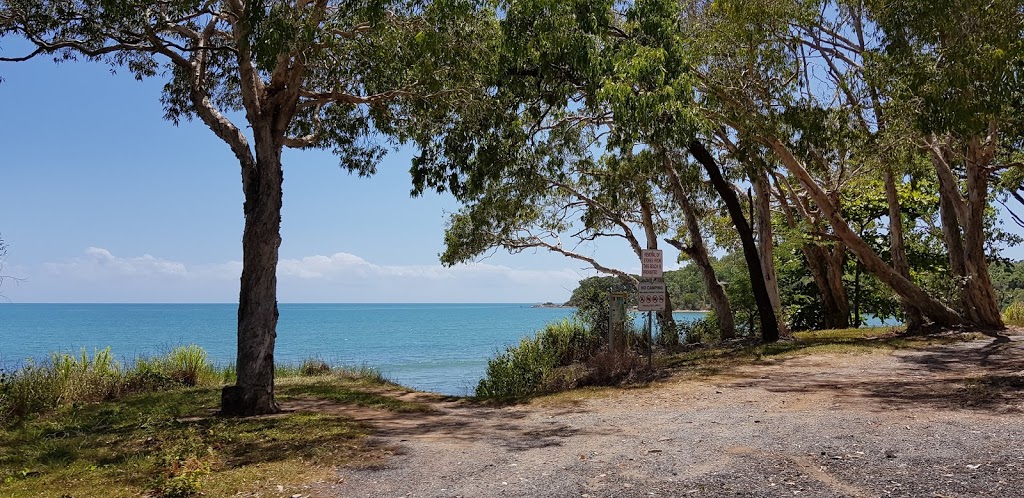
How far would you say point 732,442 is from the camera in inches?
251

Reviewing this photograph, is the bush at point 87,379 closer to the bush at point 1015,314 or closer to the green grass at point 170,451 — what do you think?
the green grass at point 170,451

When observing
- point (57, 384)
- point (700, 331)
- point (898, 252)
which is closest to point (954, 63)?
point (898, 252)

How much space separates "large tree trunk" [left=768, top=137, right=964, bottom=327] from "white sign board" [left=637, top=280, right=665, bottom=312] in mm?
6012

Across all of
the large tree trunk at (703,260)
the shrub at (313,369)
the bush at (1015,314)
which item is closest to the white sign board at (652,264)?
the large tree trunk at (703,260)

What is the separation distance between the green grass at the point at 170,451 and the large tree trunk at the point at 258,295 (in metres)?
0.42

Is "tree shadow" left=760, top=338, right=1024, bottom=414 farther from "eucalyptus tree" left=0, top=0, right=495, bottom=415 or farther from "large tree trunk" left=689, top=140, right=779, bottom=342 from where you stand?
"eucalyptus tree" left=0, top=0, right=495, bottom=415

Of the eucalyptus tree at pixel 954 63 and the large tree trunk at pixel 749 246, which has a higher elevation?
the eucalyptus tree at pixel 954 63

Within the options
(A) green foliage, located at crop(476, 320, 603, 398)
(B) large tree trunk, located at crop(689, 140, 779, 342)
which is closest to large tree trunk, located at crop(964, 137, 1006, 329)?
(B) large tree trunk, located at crop(689, 140, 779, 342)

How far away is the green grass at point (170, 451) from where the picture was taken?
217 inches

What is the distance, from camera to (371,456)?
6504mm

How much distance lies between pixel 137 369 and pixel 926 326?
56.8 feet

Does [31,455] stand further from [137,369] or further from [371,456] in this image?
[137,369]

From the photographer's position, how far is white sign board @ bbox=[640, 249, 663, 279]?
1175cm

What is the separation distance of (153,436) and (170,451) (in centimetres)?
114
